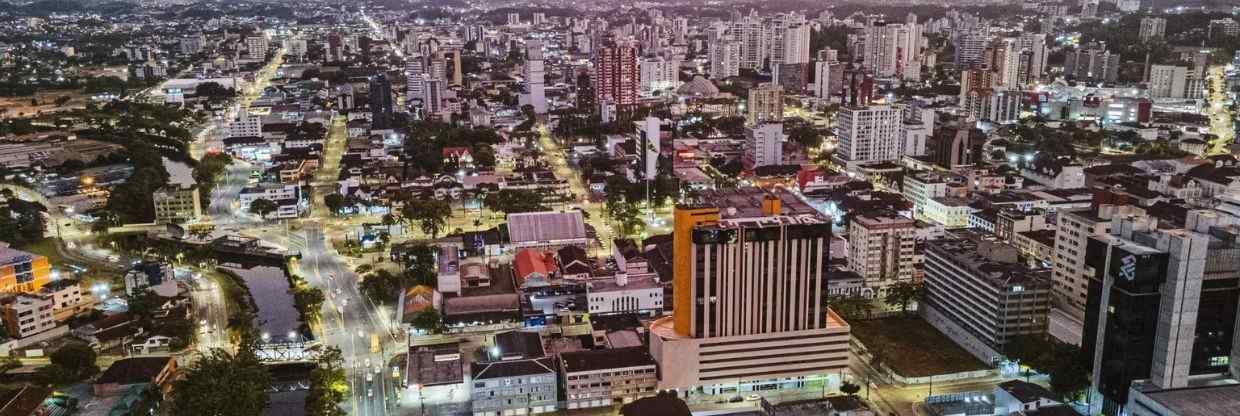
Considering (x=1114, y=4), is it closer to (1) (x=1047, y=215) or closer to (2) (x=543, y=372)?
(1) (x=1047, y=215)

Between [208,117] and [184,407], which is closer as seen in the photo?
[184,407]

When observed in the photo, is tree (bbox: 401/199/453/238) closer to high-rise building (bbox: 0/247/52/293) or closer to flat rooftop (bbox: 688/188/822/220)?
high-rise building (bbox: 0/247/52/293)

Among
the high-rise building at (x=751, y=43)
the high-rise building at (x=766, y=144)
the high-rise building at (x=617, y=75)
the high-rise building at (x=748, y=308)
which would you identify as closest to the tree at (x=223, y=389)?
the high-rise building at (x=748, y=308)

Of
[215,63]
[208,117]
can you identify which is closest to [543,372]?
[208,117]

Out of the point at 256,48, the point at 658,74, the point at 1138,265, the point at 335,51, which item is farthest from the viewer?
the point at 256,48

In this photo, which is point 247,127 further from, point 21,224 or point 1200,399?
point 1200,399

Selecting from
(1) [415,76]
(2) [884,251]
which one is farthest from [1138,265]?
(1) [415,76]

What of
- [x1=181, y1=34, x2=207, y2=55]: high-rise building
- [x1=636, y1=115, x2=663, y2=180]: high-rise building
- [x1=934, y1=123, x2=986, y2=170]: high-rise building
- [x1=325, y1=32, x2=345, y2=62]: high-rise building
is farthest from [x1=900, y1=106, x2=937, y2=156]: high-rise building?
[x1=181, y1=34, x2=207, y2=55]: high-rise building
